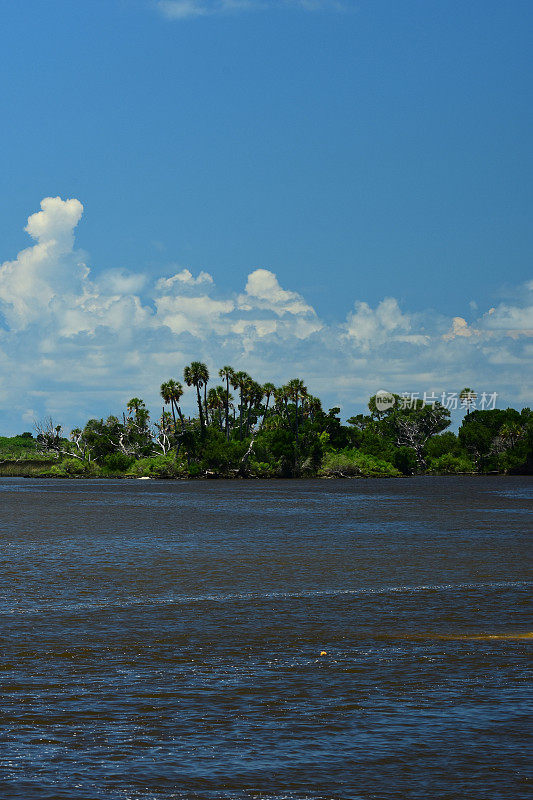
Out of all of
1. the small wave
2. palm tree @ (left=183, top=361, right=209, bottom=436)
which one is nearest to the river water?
the small wave

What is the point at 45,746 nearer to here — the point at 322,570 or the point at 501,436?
the point at 322,570

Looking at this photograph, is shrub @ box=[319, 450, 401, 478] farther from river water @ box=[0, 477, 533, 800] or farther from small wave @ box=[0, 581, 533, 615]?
small wave @ box=[0, 581, 533, 615]

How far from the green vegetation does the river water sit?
10698 centimetres

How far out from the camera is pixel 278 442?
136 metres

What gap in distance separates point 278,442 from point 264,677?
124m

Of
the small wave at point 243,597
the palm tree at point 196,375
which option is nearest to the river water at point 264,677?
the small wave at point 243,597

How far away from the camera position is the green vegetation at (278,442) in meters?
137

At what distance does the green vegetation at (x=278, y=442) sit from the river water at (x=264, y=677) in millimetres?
106983

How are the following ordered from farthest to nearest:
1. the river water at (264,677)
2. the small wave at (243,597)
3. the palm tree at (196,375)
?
the palm tree at (196,375)
the small wave at (243,597)
the river water at (264,677)

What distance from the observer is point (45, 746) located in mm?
9609

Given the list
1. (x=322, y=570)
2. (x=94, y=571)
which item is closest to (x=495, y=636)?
(x=322, y=570)

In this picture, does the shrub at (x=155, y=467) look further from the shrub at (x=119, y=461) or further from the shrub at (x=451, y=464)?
the shrub at (x=451, y=464)

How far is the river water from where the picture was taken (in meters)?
8.70

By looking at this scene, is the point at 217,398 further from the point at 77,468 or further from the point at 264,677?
the point at 264,677
